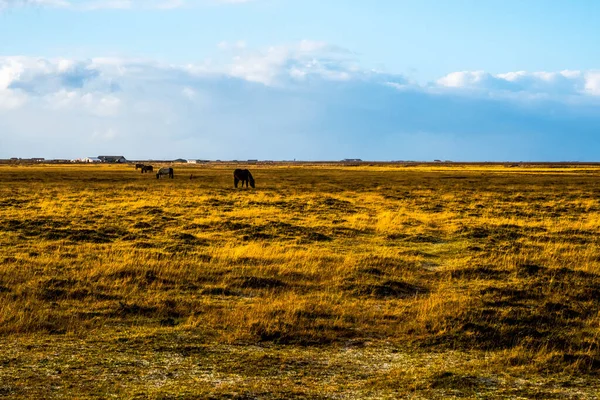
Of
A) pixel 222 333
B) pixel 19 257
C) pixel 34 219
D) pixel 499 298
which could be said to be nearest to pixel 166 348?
pixel 222 333

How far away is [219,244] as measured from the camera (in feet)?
62.5

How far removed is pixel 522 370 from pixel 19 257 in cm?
1341

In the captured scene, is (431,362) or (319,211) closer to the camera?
(431,362)

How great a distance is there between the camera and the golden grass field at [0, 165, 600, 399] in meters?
7.20

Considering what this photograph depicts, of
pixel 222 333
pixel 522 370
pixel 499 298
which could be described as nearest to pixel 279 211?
pixel 499 298

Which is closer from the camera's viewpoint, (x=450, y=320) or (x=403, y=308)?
(x=450, y=320)

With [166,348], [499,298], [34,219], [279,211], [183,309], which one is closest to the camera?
[166,348]

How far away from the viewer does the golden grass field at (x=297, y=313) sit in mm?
7195

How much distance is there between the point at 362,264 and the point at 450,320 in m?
5.47

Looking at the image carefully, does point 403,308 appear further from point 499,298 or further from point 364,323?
point 499,298

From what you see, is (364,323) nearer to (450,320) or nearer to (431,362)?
(450,320)

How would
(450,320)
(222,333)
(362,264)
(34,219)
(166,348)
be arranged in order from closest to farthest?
(166,348) < (222,333) < (450,320) < (362,264) < (34,219)

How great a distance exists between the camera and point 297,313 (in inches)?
408

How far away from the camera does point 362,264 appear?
50.6 feet
